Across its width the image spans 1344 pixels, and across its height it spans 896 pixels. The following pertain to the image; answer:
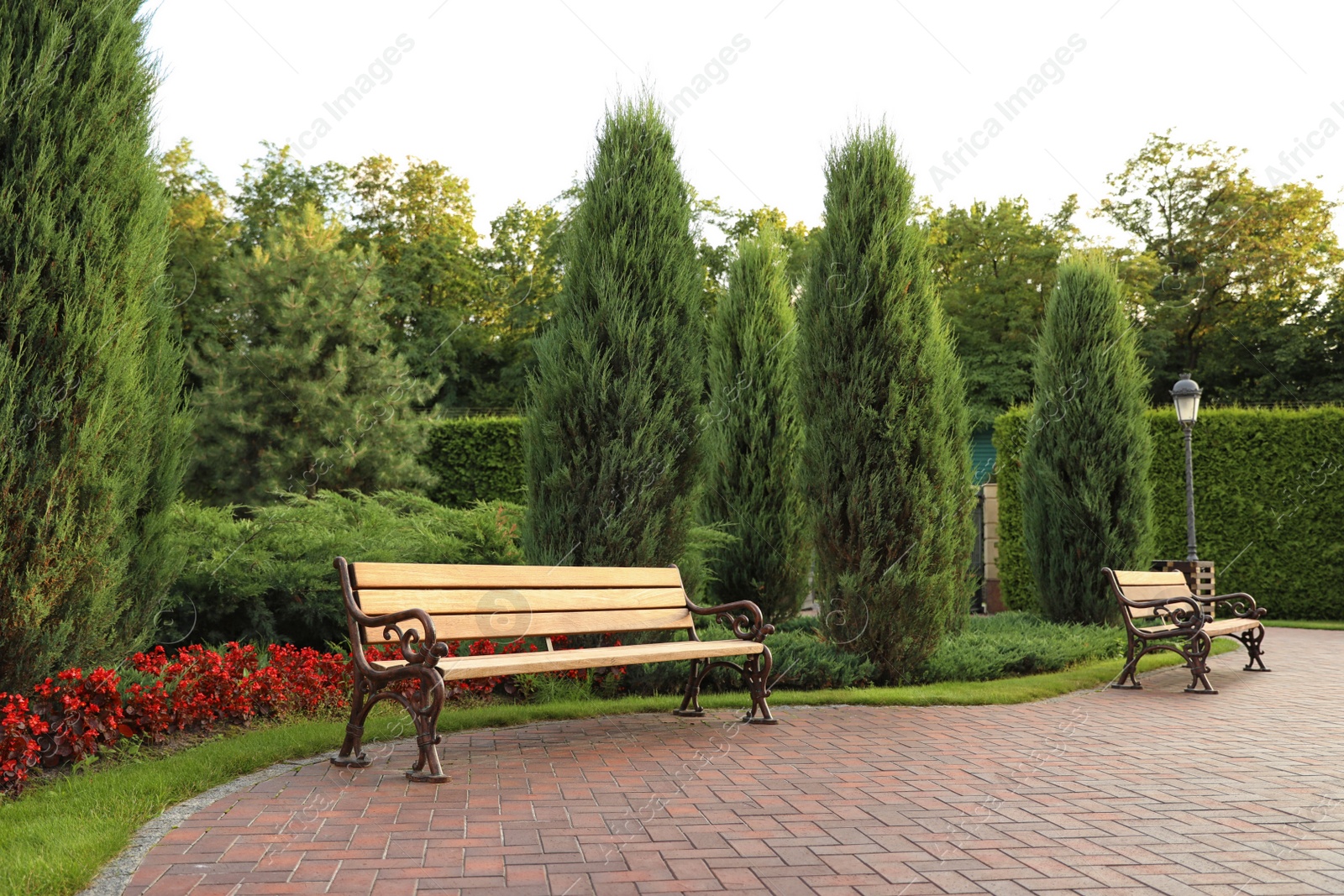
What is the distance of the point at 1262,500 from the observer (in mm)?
15062

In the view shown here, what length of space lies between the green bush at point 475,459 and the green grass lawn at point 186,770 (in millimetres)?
10955

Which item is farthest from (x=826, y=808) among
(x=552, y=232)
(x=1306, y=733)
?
(x=552, y=232)

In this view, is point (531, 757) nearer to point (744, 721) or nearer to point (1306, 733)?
point (744, 721)

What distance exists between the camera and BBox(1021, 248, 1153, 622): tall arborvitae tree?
11.7 metres

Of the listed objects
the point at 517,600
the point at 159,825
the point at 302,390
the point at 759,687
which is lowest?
the point at 159,825

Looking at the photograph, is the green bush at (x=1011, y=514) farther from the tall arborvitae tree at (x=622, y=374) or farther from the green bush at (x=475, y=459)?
the tall arborvitae tree at (x=622, y=374)

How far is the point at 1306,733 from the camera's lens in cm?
600

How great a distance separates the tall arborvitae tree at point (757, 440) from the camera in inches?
426

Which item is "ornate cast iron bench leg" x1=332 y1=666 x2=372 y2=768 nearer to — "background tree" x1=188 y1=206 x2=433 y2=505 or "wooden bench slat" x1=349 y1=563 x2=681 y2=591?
"wooden bench slat" x1=349 y1=563 x2=681 y2=591

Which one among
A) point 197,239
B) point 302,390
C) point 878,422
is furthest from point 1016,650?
point 197,239

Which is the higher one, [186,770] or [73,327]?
[73,327]

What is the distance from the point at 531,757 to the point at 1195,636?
577cm

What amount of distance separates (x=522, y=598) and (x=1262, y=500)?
44.1 ft

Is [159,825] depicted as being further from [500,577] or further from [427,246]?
[427,246]
